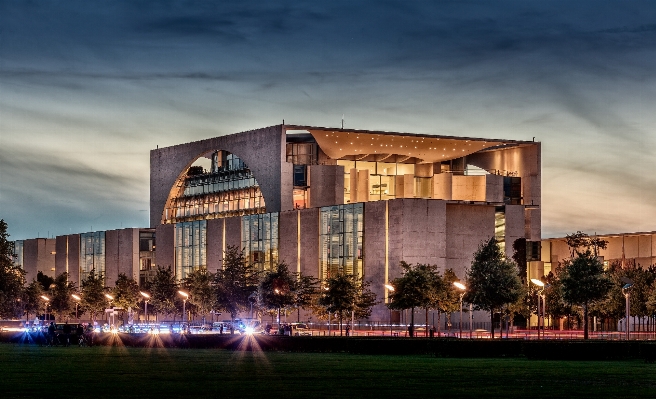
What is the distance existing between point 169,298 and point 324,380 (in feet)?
377

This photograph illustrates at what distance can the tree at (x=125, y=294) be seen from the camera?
154250 mm

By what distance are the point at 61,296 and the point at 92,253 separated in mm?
13578

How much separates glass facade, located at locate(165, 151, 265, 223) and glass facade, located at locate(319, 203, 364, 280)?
52.2 feet

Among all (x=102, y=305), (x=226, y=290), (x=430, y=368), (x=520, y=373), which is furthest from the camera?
(x=102, y=305)

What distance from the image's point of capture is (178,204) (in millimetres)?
171000

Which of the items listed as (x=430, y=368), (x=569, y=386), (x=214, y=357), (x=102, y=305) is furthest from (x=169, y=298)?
(x=569, y=386)

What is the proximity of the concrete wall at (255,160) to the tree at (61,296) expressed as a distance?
15.8 meters

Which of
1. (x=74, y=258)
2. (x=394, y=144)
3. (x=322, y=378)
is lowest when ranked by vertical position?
(x=322, y=378)

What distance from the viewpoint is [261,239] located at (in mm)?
145500

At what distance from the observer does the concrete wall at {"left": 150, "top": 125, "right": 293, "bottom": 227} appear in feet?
473

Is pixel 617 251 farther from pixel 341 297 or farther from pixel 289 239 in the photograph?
pixel 341 297

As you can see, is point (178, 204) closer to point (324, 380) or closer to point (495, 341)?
point (495, 341)

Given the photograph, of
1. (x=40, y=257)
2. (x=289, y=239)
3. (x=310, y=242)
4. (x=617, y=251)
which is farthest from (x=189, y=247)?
(x=617, y=251)

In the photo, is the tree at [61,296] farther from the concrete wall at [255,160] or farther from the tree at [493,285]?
the tree at [493,285]
